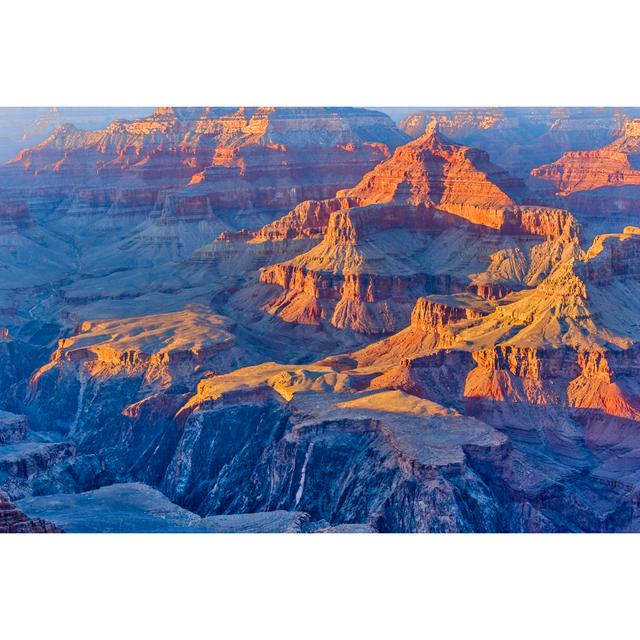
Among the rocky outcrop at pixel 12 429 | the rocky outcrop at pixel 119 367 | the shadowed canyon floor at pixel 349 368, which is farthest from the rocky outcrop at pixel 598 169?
the rocky outcrop at pixel 12 429

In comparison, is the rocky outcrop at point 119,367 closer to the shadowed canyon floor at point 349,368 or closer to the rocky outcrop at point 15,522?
the shadowed canyon floor at point 349,368

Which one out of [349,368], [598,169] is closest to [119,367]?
[349,368]

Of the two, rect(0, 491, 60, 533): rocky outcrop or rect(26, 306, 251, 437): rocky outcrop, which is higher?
rect(0, 491, 60, 533): rocky outcrop

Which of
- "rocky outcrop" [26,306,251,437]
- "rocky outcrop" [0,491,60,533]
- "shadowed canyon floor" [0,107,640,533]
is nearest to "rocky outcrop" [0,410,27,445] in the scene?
"shadowed canyon floor" [0,107,640,533]

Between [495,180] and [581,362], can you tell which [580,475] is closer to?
[581,362]

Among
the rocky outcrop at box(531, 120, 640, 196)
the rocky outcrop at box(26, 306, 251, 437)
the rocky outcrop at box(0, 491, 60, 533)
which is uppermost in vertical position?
the rocky outcrop at box(531, 120, 640, 196)

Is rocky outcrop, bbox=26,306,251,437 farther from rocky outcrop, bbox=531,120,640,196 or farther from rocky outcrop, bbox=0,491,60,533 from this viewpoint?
rocky outcrop, bbox=531,120,640,196

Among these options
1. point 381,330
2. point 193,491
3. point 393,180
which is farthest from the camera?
point 393,180

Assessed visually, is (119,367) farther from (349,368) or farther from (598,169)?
(598,169)

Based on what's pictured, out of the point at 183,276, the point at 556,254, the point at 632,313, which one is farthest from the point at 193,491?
the point at 183,276
